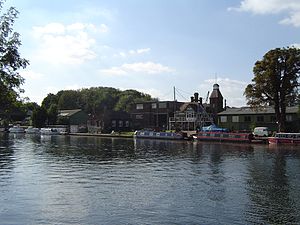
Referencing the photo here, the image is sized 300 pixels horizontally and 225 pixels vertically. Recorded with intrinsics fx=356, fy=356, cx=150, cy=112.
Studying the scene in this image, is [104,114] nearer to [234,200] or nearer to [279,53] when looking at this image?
[279,53]

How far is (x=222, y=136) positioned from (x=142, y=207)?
61.9 meters

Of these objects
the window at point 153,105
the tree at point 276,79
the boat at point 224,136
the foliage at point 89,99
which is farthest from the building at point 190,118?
the foliage at point 89,99

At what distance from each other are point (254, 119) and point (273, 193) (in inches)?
2733

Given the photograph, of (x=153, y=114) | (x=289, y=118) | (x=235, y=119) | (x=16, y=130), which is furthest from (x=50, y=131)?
(x=289, y=118)

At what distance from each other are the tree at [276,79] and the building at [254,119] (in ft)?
24.8

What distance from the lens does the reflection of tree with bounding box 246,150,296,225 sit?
19252 mm

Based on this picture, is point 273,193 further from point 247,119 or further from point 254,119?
point 247,119

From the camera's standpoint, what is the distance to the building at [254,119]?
279ft

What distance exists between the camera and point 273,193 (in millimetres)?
24969

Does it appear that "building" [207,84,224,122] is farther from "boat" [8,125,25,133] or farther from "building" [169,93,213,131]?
"boat" [8,125,25,133]

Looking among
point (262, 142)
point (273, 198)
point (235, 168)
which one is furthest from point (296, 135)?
point (273, 198)

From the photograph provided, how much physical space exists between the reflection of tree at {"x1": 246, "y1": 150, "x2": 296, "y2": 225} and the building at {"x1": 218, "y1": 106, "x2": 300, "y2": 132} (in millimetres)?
49685

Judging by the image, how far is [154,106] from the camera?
123 metres

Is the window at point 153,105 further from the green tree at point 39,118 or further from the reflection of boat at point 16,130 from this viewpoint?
the reflection of boat at point 16,130
